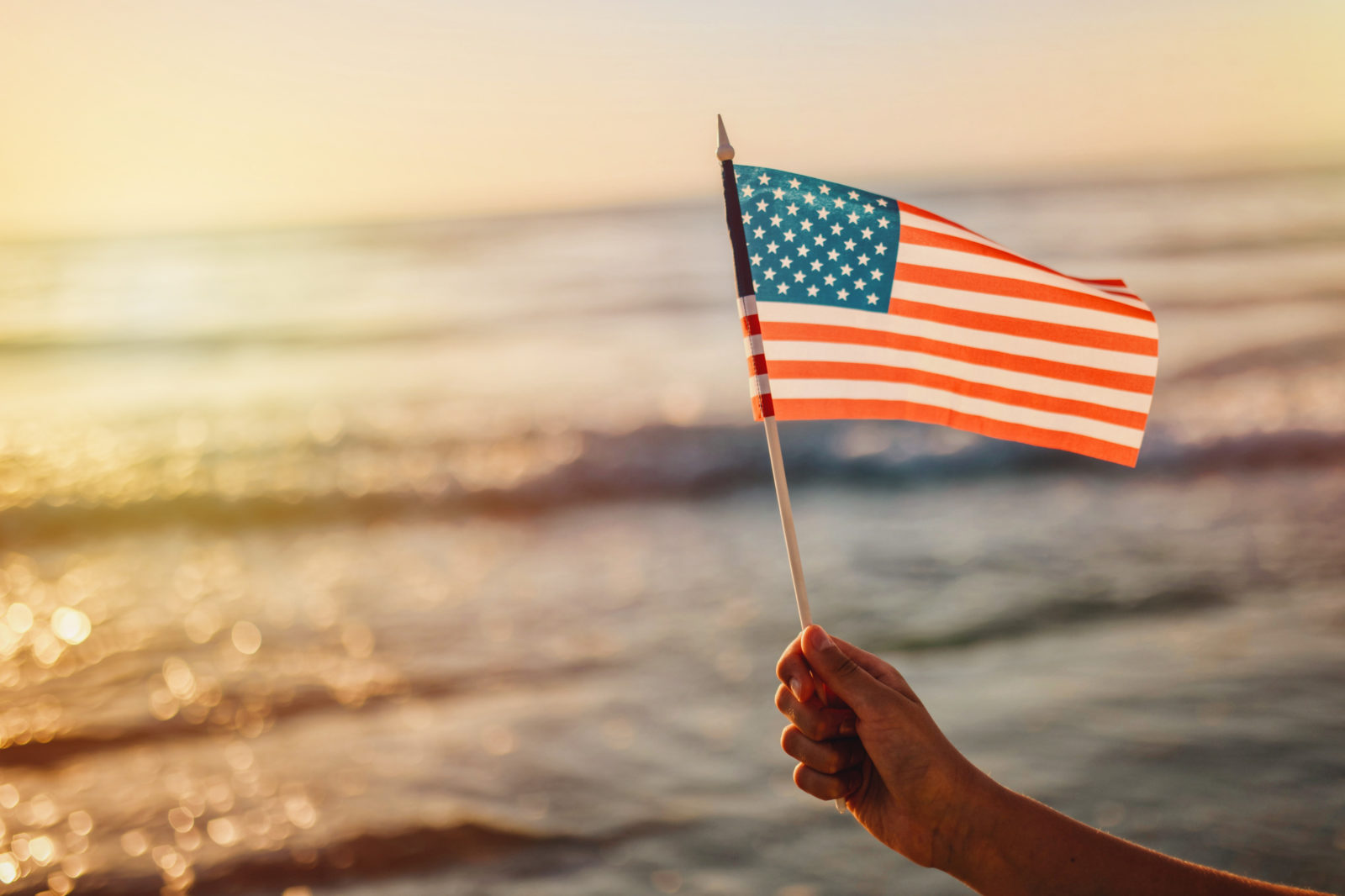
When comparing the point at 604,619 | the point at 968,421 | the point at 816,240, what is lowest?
the point at 604,619

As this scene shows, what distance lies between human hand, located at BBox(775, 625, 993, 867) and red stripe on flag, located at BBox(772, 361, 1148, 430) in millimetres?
743

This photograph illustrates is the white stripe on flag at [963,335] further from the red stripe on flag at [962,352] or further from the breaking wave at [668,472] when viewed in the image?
the breaking wave at [668,472]

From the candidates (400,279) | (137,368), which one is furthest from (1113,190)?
(137,368)

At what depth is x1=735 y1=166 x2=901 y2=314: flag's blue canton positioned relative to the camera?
2543 mm

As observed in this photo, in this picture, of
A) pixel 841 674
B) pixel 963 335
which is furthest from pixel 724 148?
pixel 841 674

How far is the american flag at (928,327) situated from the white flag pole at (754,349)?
7 cm

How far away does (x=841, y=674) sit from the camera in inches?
89.8

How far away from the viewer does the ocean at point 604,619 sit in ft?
13.4

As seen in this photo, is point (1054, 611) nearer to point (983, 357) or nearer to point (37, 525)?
point (983, 357)

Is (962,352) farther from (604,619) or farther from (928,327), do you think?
(604,619)

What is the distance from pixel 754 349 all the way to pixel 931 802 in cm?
119

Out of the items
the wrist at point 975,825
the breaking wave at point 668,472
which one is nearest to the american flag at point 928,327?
the wrist at point 975,825

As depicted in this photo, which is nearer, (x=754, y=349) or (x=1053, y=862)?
(x=1053, y=862)

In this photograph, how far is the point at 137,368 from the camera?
1550 centimetres
